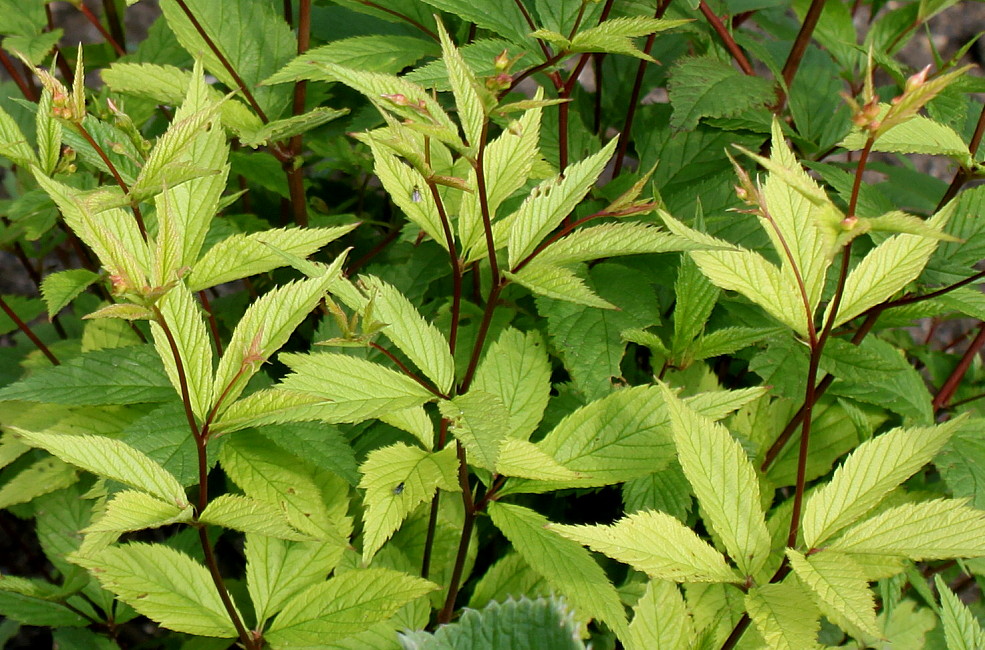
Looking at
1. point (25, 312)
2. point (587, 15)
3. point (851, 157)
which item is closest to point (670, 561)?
point (587, 15)

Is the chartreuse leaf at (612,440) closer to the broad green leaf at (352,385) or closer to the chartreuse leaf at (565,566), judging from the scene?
the chartreuse leaf at (565,566)

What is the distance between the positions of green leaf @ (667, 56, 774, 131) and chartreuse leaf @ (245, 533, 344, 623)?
32.9 inches

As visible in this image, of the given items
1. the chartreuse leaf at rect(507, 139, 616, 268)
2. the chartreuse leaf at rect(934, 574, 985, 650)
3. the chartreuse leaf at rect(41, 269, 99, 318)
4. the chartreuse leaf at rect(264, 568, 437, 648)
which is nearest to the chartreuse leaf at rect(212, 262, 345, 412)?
the chartreuse leaf at rect(507, 139, 616, 268)

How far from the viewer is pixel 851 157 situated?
2.13 m

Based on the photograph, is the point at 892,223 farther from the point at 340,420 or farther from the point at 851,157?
the point at 851,157

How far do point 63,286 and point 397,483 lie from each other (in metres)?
0.63

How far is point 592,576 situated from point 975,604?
0.97 m

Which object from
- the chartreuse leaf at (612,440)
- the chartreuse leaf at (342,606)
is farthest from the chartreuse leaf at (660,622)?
the chartreuse leaf at (342,606)

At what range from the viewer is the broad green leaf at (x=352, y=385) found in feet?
2.96

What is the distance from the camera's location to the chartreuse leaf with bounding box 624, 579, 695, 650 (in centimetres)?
101

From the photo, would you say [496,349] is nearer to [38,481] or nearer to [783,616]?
[783,616]

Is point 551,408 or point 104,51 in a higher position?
point 104,51

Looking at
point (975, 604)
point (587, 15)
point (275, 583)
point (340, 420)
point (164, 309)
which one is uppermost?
point (587, 15)

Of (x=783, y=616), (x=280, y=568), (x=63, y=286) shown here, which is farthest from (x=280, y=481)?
(x=783, y=616)
